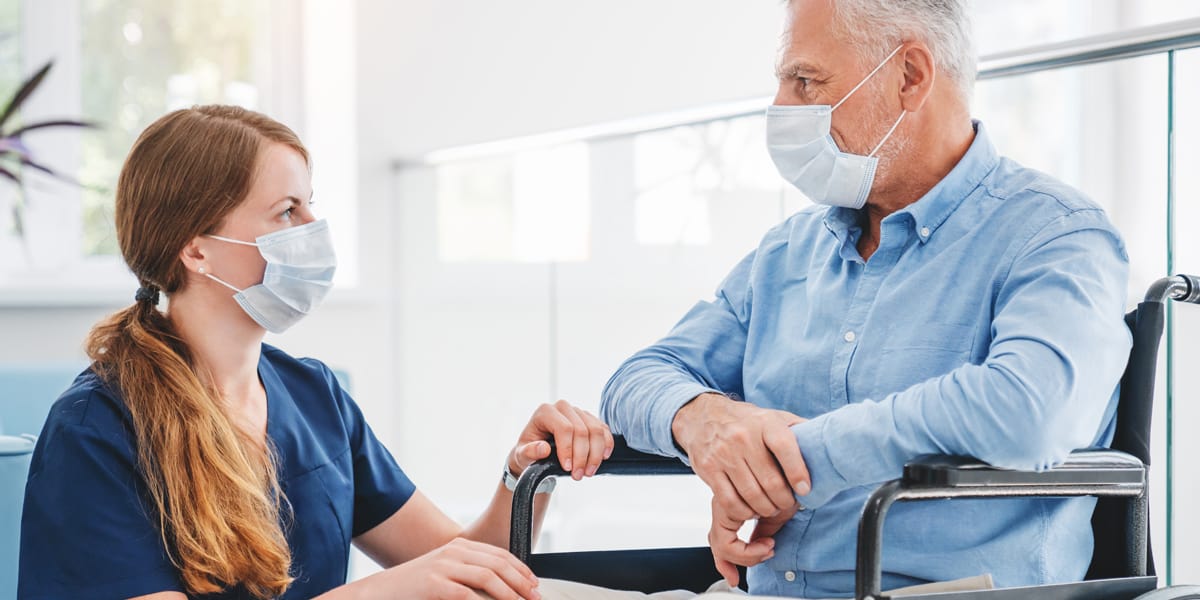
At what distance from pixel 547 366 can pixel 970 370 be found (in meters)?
1.79

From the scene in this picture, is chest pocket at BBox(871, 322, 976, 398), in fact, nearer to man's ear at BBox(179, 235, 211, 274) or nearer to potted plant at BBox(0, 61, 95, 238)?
man's ear at BBox(179, 235, 211, 274)

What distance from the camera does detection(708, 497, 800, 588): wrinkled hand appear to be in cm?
128

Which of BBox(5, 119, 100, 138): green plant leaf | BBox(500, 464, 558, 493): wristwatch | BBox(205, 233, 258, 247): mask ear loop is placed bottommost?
BBox(500, 464, 558, 493): wristwatch

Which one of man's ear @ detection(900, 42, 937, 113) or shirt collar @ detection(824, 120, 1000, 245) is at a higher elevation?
man's ear @ detection(900, 42, 937, 113)

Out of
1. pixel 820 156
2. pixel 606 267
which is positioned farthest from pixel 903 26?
pixel 606 267

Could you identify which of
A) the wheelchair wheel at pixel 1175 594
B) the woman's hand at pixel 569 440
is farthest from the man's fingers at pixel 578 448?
the wheelchair wheel at pixel 1175 594

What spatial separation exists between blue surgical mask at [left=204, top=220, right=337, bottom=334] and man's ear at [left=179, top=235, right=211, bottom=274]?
13 mm

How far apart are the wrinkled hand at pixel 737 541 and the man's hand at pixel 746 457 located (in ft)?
0.07

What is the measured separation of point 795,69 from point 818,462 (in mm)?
507

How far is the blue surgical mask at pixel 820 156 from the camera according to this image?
1.37 m

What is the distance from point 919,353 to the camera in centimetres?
126

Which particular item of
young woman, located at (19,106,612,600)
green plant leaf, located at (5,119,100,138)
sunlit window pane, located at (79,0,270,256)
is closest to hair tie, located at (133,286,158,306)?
young woman, located at (19,106,612,600)

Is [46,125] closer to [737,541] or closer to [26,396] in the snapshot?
[26,396]

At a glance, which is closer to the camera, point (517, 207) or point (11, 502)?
point (11, 502)
